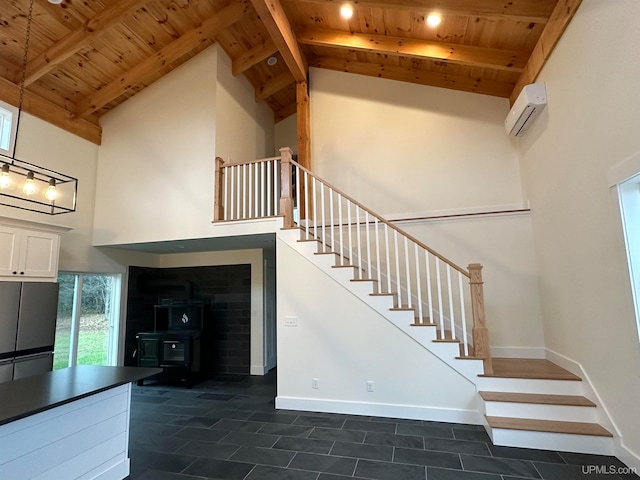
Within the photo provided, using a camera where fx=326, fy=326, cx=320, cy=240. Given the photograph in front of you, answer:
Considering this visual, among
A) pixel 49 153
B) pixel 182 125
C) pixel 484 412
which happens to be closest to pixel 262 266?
pixel 182 125

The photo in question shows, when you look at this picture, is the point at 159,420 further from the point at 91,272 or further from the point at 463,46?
the point at 463,46

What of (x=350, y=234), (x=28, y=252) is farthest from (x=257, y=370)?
(x=28, y=252)

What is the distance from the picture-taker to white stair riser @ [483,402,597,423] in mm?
3117

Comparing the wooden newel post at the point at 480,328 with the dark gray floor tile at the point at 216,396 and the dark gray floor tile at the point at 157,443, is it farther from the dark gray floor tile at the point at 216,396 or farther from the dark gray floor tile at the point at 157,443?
the dark gray floor tile at the point at 216,396

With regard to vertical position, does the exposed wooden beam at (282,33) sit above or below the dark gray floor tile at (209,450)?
above

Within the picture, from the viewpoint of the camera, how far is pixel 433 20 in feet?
13.7

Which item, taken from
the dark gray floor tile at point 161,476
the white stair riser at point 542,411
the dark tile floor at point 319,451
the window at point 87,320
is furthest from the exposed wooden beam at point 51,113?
the white stair riser at point 542,411

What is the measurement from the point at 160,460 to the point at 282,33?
204 inches

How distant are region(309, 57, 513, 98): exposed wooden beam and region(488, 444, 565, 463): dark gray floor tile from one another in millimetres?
4642

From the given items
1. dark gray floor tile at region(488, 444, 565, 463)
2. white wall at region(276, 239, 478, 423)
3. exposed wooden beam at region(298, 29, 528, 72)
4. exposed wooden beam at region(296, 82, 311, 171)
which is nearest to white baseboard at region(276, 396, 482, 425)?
white wall at region(276, 239, 478, 423)

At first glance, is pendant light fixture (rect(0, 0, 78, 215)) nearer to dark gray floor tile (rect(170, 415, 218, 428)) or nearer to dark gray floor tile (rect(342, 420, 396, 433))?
dark gray floor tile (rect(170, 415, 218, 428))

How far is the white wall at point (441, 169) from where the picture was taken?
15.3 ft

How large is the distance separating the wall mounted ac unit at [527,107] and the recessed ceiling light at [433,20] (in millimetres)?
1387

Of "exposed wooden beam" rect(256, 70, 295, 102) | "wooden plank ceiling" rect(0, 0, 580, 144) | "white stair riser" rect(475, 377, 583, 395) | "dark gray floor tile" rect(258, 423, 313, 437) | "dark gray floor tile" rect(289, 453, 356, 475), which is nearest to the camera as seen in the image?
"dark gray floor tile" rect(289, 453, 356, 475)
